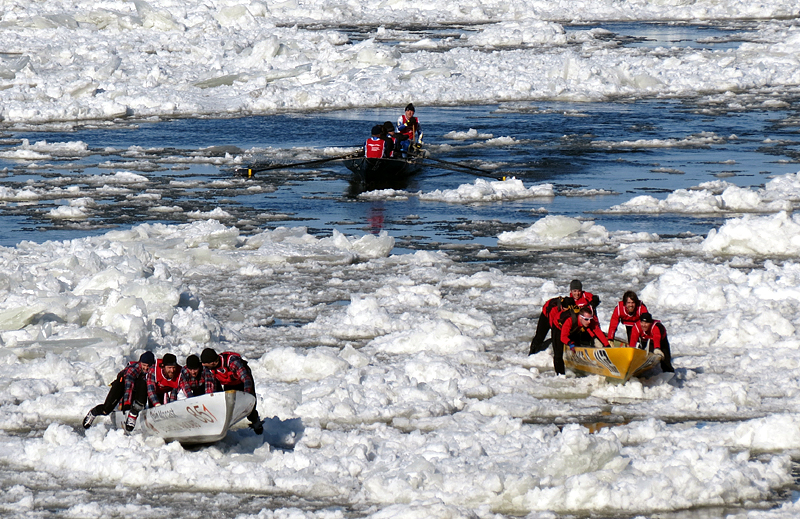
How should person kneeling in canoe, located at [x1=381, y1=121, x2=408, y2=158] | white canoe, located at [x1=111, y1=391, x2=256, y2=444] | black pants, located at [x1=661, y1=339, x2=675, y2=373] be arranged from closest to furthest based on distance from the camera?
white canoe, located at [x1=111, y1=391, x2=256, y2=444], black pants, located at [x1=661, y1=339, x2=675, y2=373], person kneeling in canoe, located at [x1=381, y1=121, x2=408, y2=158]

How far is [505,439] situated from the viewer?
33.6 feet

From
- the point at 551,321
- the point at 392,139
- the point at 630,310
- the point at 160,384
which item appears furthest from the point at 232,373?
the point at 392,139

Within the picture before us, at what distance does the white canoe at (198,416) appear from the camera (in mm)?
9266

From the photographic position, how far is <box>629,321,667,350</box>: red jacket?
11750 millimetres

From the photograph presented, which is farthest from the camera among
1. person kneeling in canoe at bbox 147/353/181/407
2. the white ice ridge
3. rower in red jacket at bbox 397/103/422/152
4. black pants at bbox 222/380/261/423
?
the white ice ridge

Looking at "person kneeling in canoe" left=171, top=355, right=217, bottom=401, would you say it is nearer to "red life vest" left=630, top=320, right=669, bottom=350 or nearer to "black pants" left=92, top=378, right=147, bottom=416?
"black pants" left=92, top=378, right=147, bottom=416

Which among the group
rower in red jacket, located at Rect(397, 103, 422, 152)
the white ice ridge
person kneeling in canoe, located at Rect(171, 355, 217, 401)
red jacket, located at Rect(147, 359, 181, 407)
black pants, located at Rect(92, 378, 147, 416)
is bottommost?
black pants, located at Rect(92, 378, 147, 416)

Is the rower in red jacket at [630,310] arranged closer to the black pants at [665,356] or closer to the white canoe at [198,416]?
the black pants at [665,356]

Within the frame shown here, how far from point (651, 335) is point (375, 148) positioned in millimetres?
12859

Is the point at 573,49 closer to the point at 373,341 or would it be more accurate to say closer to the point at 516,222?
the point at 516,222

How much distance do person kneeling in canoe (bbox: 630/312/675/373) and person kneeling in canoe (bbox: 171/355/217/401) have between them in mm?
4668

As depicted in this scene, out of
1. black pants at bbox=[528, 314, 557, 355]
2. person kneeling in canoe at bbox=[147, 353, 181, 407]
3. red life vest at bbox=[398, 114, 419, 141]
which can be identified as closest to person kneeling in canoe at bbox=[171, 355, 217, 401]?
person kneeling in canoe at bbox=[147, 353, 181, 407]

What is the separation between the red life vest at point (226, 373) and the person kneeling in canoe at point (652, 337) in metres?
4.40

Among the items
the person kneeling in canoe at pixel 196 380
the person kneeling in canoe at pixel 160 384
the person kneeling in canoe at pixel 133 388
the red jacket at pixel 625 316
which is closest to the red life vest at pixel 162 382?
the person kneeling in canoe at pixel 160 384
